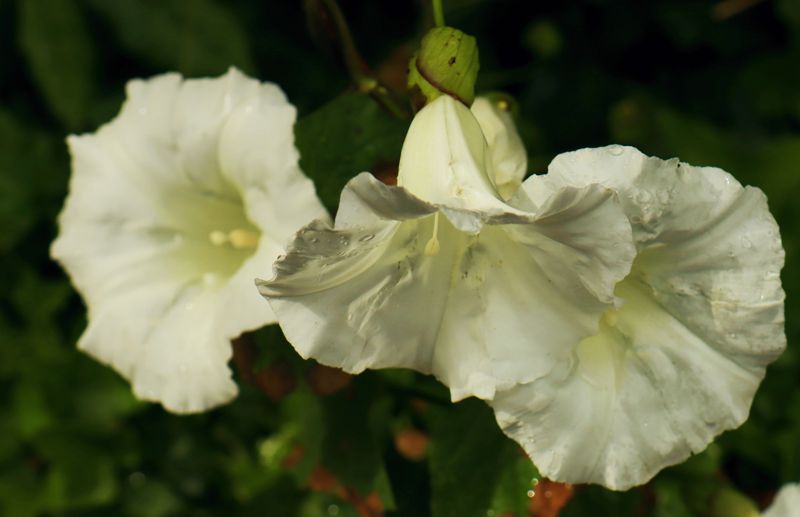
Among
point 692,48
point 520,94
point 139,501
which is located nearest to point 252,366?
point 139,501

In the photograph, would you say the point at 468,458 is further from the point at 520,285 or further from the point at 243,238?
the point at 243,238

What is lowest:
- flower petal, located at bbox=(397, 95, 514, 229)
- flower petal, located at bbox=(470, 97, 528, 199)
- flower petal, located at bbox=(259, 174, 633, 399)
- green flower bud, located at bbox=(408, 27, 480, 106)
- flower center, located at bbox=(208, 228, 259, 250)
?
flower center, located at bbox=(208, 228, 259, 250)

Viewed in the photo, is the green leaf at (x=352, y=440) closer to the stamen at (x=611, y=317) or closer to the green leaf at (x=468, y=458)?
the green leaf at (x=468, y=458)

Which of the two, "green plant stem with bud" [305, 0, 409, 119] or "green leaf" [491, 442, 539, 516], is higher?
"green plant stem with bud" [305, 0, 409, 119]

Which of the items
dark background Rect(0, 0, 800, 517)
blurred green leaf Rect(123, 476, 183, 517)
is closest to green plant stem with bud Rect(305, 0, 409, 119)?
dark background Rect(0, 0, 800, 517)

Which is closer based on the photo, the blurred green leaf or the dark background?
the dark background

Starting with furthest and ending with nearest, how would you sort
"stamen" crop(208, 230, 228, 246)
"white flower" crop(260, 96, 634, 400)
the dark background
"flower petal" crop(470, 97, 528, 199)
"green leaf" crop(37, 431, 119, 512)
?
"green leaf" crop(37, 431, 119, 512), "stamen" crop(208, 230, 228, 246), the dark background, "flower petal" crop(470, 97, 528, 199), "white flower" crop(260, 96, 634, 400)

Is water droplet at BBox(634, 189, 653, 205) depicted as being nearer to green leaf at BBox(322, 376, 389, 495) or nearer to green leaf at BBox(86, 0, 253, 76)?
green leaf at BBox(322, 376, 389, 495)
